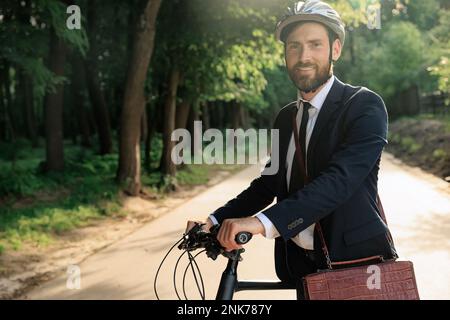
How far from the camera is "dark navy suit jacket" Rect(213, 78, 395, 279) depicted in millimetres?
2188

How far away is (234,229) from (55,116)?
52.2 ft

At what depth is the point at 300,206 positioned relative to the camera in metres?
2.18

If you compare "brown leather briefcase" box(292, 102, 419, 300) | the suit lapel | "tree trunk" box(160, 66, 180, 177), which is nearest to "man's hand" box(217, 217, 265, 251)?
"brown leather briefcase" box(292, 102, 419, 300)

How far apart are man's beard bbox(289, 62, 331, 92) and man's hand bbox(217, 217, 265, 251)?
630mm

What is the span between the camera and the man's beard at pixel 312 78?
96.0 inches

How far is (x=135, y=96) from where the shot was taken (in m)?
13.9

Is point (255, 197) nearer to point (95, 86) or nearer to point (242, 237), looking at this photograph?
point (242, 237)

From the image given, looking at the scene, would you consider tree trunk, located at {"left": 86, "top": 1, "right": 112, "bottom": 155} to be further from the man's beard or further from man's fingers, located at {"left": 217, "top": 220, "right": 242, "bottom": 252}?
man's fingers, located at {"left": 217, "top": 220, "right": 242, "bottom": 252}

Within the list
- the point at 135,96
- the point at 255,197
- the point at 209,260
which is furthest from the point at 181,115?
the point at 255,197

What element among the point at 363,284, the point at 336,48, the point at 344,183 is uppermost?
the point at 336,48

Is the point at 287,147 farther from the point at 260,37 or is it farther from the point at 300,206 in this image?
the point at 260,37

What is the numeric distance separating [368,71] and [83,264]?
3436cm

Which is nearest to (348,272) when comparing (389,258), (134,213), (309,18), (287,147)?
(389,258)

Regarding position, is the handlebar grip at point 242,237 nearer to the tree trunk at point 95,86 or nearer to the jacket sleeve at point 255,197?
the jacket sleeve at point 255,197
